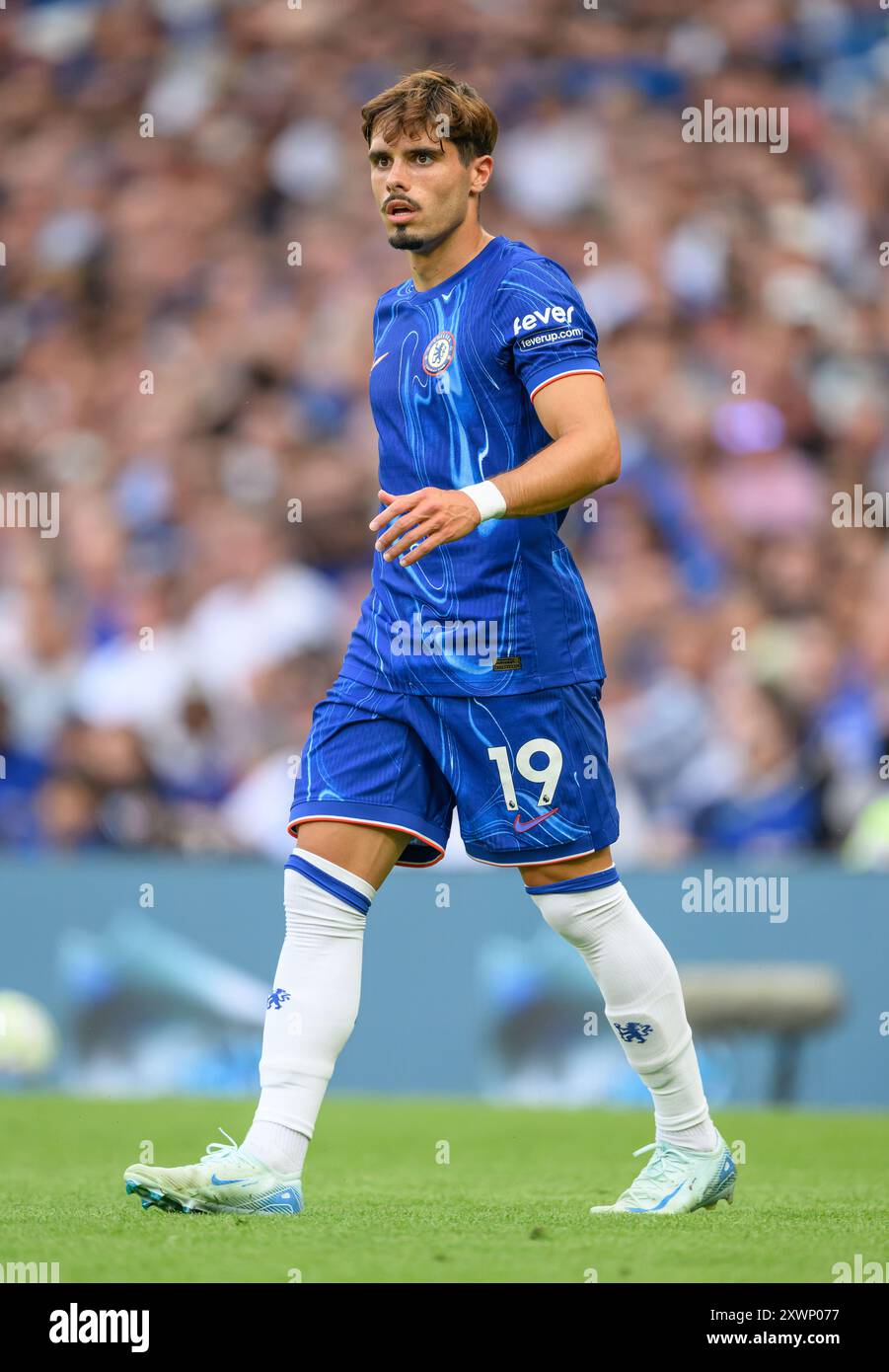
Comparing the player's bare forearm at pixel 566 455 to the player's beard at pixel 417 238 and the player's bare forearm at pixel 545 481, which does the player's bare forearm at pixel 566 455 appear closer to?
the player's bare forearm at pixel 545 481

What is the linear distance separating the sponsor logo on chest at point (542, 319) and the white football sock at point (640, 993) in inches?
44.7

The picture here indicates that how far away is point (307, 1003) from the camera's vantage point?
151 inches

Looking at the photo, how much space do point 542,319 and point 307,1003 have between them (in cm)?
143

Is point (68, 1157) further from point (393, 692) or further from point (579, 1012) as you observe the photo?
point (579, 1012)

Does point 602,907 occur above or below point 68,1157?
above

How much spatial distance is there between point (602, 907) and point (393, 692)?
615 mm

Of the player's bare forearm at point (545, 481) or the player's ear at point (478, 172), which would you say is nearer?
the player's bare forearm at point (545, 481)

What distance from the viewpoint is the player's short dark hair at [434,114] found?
12.8 ft

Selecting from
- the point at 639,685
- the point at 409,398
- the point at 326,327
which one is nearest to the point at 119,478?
the point at 326,327

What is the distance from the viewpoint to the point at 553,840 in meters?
3.89

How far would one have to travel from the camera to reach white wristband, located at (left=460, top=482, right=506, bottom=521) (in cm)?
346
